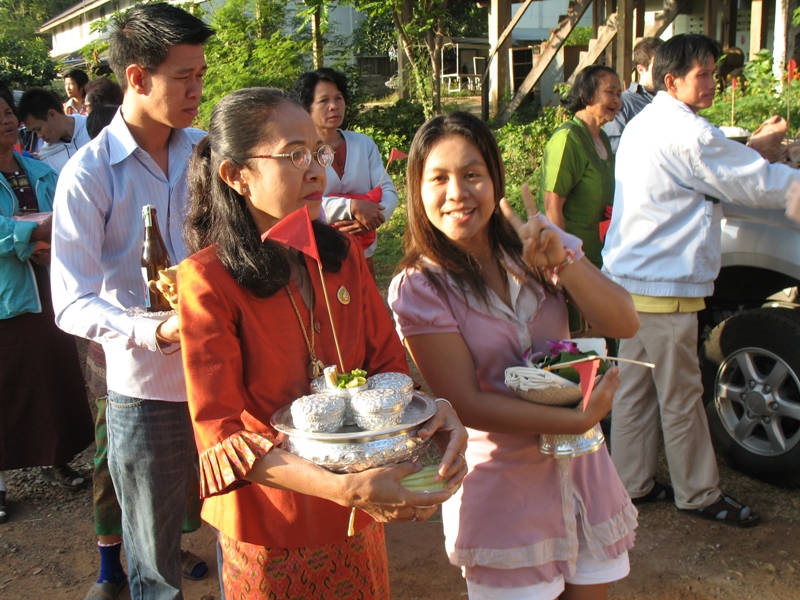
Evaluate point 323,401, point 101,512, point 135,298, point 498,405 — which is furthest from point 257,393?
point 101,512

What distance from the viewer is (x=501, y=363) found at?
220cm

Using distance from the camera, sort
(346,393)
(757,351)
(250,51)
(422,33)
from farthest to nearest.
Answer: (250,51) → (422,33) → (757,351) → (346,393)

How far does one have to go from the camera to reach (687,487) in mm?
3824

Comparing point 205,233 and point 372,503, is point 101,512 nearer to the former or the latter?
point 205,233

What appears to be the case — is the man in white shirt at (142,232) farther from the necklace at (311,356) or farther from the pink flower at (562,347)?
the pink flower at (562,347)

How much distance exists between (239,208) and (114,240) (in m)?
0.79

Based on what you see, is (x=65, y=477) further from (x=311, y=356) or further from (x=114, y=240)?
(x=311, y=356)

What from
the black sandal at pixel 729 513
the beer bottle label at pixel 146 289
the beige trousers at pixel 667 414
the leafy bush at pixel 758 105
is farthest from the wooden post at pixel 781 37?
the beer bottle label at pixel 146 289

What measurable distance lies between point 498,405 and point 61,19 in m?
50.7

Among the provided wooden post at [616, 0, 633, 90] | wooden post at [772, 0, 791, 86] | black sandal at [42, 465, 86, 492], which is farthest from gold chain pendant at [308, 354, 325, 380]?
wooden post at [772, 0, 791, 86]

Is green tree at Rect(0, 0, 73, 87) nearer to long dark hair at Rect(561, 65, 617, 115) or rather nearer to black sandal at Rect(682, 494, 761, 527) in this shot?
long dark hair at Rect(561, 65, 617, 115)

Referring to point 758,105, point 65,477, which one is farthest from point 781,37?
point 65,477

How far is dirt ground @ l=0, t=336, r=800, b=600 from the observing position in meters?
3.34

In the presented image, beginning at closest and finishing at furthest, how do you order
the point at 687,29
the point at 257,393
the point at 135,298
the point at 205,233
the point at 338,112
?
1. the point at 257,393
2. the point at 205,233
3. the point at 135,298
4. the point at 338,112
5. the point at 687,29
